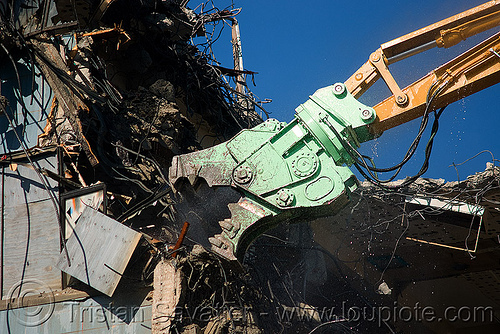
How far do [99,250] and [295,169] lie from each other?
266 cm

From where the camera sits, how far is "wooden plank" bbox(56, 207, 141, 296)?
6430 mm

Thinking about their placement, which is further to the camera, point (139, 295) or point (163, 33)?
point (163, 33)

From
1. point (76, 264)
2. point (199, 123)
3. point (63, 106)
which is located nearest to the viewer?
point (76, 264)

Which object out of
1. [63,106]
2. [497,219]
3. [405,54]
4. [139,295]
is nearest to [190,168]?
[139,295]

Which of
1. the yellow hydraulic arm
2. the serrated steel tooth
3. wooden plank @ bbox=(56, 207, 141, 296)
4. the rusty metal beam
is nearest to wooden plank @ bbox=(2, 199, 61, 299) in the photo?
wooden plank @ bbox=(56, 207, 141, 296)

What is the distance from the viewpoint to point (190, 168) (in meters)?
6.34

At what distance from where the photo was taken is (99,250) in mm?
6547

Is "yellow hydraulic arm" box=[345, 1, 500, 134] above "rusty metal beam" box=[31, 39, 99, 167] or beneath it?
beneath

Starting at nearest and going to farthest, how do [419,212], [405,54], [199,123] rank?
[405,54] → [419,212] → [199,123]

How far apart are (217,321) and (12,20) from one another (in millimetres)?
5778

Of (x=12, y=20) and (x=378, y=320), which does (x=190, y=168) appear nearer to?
(x=12, y=20)

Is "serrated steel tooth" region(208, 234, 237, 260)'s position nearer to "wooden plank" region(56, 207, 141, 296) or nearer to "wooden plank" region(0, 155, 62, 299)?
"wooden plank" region(56, 207, 141, 296)

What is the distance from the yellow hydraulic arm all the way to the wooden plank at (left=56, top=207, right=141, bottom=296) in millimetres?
3281

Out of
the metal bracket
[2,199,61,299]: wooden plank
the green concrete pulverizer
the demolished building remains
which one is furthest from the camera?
[2,199,61,299]: wooden plank
